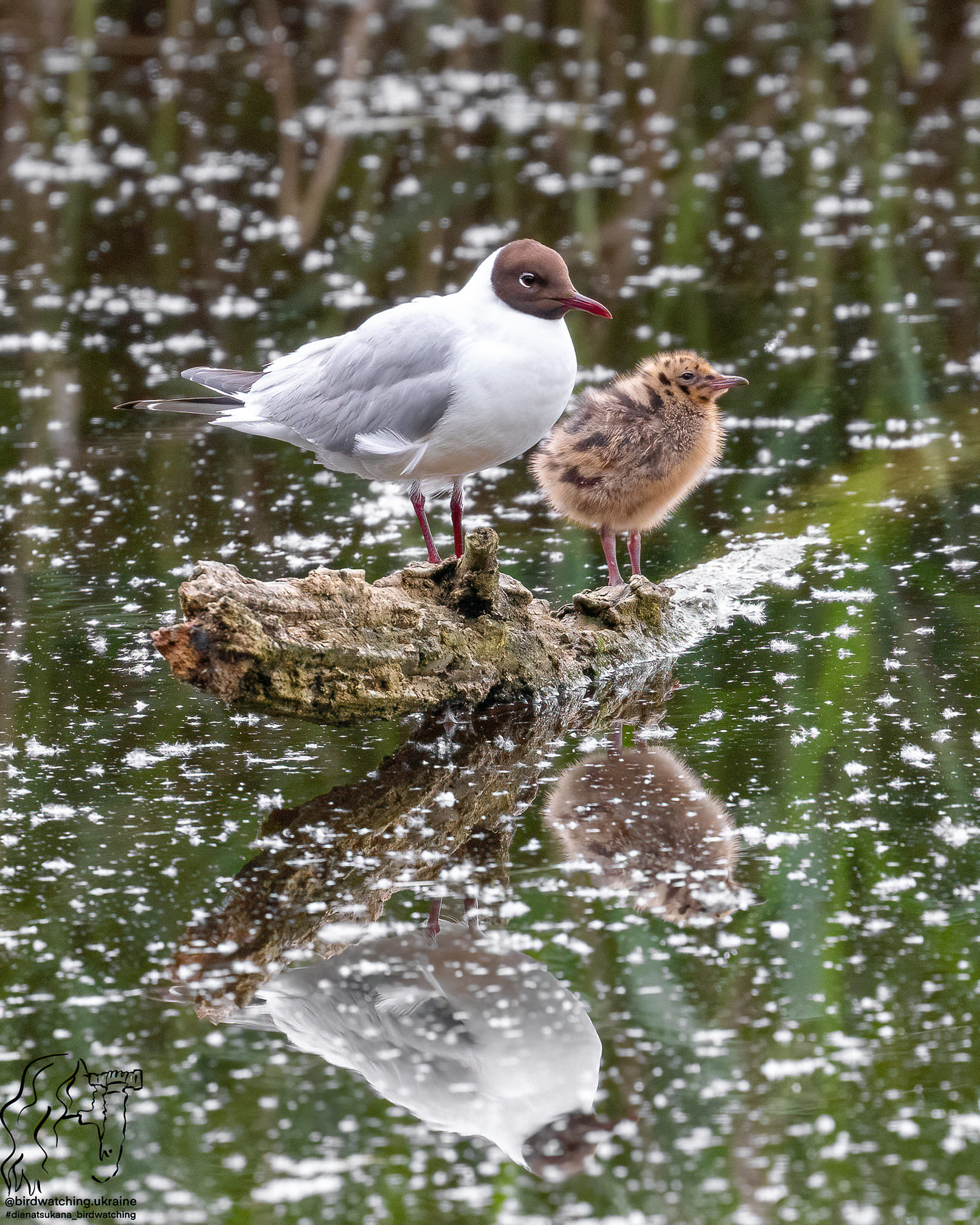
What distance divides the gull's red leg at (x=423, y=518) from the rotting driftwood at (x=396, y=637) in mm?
402

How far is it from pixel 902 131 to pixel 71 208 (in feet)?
17.9

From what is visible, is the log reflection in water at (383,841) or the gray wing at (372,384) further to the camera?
the gray wing at (372,384)

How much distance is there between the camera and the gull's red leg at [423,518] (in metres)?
4.65

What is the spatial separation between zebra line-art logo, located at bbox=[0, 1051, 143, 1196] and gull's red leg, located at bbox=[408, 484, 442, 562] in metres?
2.11

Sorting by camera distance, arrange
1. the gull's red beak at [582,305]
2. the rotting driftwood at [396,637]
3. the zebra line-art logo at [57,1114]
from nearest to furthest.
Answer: the zebra line-art logo at [57,1114]
the rotting driftwood at [396,637]
the gull's red beak at [582,305]

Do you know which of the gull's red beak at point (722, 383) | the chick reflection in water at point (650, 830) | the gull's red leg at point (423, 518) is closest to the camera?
the chick reflection in water at point (650, 830)

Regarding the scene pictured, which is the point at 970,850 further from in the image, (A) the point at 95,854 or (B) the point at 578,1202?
(A) the point at 95,854

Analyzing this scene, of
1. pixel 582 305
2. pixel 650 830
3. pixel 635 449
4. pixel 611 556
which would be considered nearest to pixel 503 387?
pixel 582 305

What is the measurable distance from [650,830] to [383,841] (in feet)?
1.91

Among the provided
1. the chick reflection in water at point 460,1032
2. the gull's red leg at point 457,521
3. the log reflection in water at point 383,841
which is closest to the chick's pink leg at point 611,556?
the gull's red leg at point 457,521

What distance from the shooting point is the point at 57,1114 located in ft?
8.84

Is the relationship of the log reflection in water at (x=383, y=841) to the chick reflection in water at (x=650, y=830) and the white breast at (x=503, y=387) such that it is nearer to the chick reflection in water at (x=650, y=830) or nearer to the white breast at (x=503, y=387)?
the chick reflection in water at (x=650, y=830)

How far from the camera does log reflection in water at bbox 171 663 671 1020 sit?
3.11 metres

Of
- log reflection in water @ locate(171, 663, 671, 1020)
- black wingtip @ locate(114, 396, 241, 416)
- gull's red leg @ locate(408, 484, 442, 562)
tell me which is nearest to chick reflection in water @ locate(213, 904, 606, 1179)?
log reflection in water @ locate(171, 663, 671, 1020)
